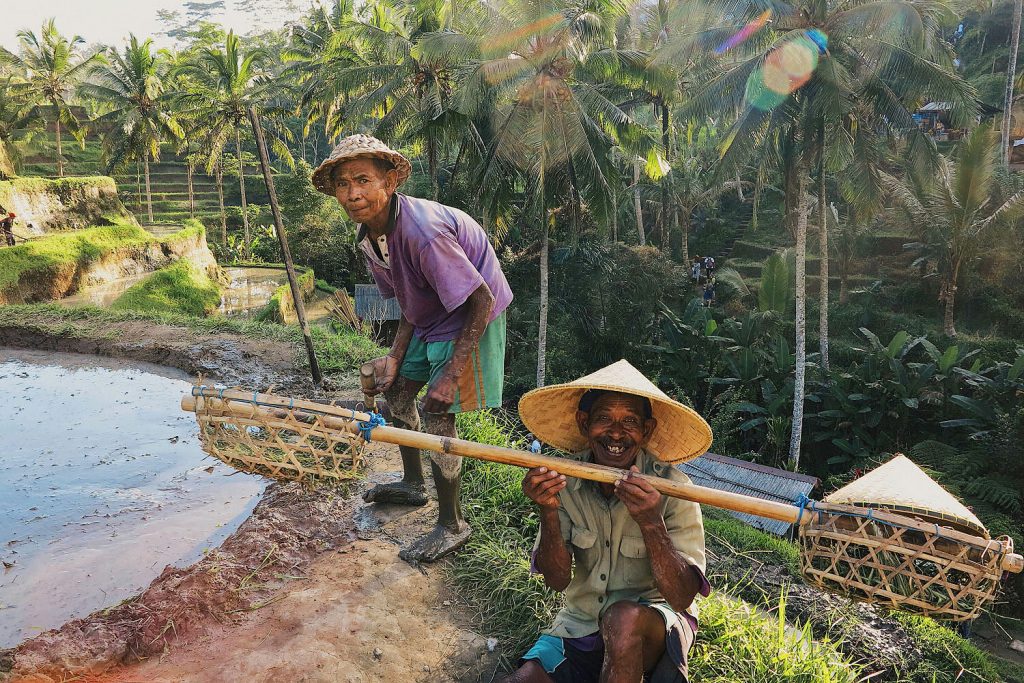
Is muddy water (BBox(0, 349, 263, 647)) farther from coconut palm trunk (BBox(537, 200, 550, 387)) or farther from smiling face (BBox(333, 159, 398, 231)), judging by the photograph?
coconut palm trunk (BBox(537, 200, 550, 387))

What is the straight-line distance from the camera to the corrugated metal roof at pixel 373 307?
14188mm

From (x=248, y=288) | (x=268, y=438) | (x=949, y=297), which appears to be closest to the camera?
(x=268, y=438)

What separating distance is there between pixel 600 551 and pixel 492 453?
0.50 m

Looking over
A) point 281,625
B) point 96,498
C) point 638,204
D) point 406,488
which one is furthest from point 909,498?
point 638,204

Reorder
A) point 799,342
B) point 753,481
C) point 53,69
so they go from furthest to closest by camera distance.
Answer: point 53,69, point 799,342, point 753,481

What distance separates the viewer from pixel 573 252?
16.4 metres

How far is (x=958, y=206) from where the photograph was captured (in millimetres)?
16938

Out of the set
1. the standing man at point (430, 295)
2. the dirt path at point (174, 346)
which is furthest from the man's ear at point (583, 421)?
the dirt path at point (174, 346)

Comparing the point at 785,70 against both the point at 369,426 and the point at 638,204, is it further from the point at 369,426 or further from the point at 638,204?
the point at 638,204

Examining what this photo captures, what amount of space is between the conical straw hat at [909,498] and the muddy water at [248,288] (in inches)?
797

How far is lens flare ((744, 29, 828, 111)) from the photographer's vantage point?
12.3 meters

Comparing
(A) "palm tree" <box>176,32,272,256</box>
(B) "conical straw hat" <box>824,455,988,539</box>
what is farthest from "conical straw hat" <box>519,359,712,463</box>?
(A) "palm tree" <box>176,32,272,256</box>

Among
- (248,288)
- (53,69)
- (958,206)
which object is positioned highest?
(53,69)

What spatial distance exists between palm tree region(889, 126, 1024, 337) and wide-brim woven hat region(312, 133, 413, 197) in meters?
14.7
